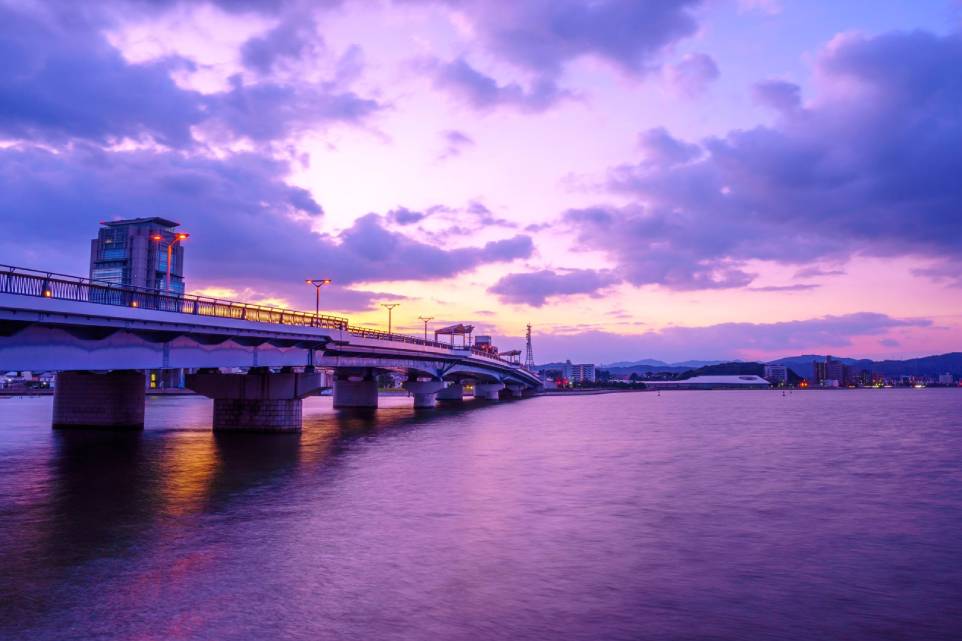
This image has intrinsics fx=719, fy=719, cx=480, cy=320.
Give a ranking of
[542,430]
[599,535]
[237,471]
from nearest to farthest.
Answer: [599,535]
[237,471]
[542,430]

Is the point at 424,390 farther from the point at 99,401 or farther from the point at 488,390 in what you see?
the point at 488,390

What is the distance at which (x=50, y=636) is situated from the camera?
42.6 ft

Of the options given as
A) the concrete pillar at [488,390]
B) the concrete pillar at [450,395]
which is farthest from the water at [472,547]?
the concrete pillar at [488,390]

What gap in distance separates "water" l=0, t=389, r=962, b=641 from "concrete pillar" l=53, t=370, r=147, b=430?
14528 mm

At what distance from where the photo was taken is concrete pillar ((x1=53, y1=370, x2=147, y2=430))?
194 ft

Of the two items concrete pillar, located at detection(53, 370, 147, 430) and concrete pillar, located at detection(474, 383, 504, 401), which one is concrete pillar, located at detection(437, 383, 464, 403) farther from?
concrete pillar, located at detection(53, 370, 147, 430)

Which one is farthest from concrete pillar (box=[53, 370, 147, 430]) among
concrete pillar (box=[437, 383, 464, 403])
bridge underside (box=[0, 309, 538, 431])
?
concrete pillar (box=[437, 383, 464, 403])

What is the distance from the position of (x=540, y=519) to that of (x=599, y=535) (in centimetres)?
315

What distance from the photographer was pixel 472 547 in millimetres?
21250

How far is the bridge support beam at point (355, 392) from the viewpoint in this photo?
11006 cm

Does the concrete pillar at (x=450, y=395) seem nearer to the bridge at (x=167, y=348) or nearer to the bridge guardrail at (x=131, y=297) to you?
the bridge at (x=167, y=348)

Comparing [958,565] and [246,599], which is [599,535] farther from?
[246,599]

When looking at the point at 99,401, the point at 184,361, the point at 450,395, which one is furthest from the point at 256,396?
the point at 450,395

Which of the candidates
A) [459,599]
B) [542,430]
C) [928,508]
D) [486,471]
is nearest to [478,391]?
[542,430]
